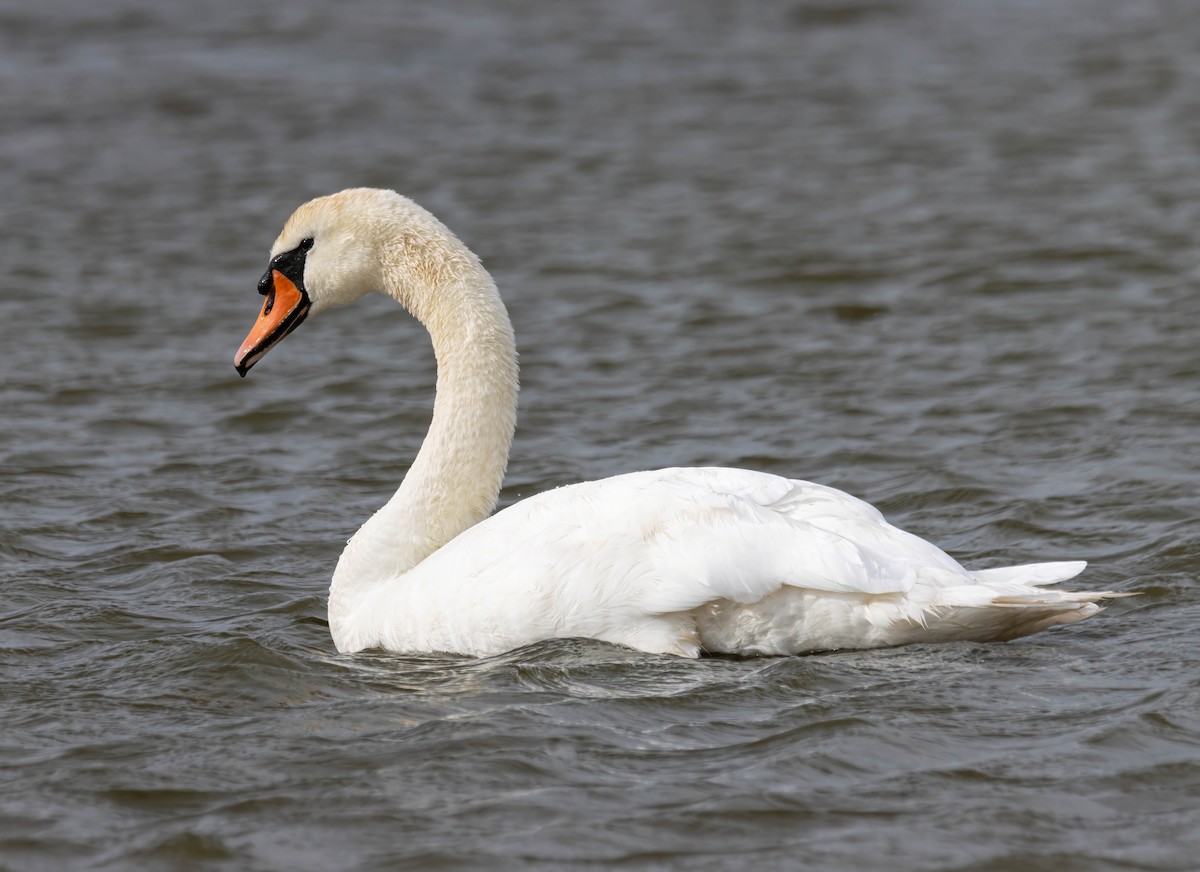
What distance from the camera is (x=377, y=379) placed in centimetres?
1159

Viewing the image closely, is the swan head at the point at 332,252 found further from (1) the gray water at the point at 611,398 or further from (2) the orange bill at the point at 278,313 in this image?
(1) the gray water at the point at 611,398

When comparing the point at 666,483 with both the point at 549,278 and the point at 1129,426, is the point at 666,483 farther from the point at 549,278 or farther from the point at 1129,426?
the point at 549,278

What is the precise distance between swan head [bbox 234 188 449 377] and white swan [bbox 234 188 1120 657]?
0.94m

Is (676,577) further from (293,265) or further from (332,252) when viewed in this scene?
(293,265)

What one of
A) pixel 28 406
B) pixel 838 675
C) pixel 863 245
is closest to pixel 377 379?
pixel 28 406

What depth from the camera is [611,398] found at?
1088cm

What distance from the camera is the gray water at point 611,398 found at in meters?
5.47

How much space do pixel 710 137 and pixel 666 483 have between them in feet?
36.5

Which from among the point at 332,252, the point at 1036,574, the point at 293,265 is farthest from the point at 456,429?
the point at 1036,574

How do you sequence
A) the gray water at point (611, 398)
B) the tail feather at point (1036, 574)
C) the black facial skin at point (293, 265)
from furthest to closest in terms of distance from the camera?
the black facial skin at point (293, 265), the tail feather at point (1036, 574), the gray water at point (611, 398)

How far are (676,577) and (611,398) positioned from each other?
460cm

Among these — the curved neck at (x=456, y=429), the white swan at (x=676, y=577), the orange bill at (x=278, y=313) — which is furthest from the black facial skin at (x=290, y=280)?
the white swan at (x=676, y=577)

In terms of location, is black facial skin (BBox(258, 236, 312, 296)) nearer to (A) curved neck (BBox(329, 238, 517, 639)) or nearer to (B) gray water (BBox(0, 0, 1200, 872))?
(A) curved neck (BBox(329, 238, 517, 639))

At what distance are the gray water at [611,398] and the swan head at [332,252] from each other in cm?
116
